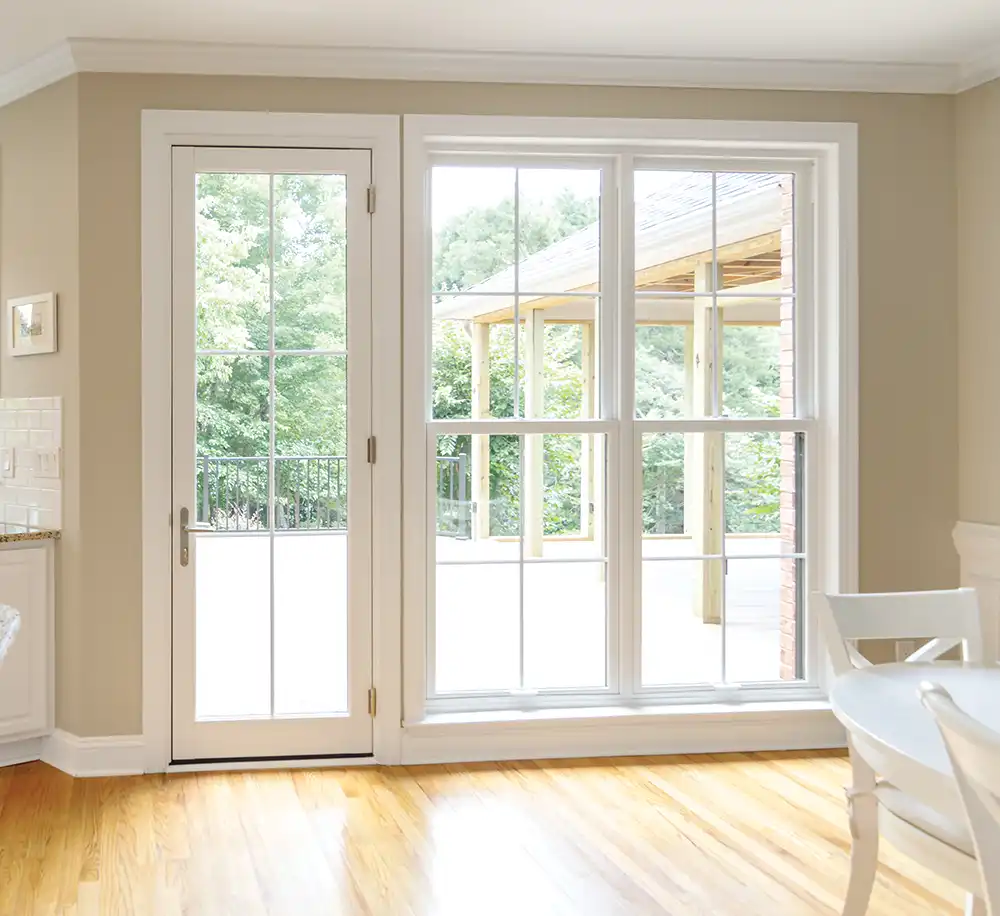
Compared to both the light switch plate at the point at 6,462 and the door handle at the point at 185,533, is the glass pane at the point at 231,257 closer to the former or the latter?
the door handle at the point at 185,533

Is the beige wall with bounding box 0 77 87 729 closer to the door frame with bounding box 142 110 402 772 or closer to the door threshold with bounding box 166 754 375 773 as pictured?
the door frame with bounding box 142 110 402 772

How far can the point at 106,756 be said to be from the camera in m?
3.95

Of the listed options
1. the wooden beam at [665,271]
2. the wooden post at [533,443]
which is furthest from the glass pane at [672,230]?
the wooden post at [533,443]

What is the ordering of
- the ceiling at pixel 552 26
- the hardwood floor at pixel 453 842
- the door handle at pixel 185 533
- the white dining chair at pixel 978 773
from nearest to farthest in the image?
the white dining chair at pixel 978 773
the hardwood floor at pixel 453 842
the ceiling at pixel 552 26
the door handle at pixel 185 533

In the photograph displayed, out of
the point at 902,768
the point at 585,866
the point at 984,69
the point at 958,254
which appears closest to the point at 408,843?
the point at 585,866

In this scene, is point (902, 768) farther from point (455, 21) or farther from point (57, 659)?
point (57, 659)

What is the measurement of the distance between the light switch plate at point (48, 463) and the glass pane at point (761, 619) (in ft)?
8.55

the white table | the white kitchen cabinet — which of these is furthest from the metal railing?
the white table

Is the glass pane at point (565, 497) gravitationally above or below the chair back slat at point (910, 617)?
above

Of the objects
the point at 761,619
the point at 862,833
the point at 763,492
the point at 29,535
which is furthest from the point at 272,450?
the point at 862,833

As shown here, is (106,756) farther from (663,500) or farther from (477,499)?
(663,500)

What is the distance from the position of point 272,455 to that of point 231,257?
75 cm

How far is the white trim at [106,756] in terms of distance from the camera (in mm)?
3939

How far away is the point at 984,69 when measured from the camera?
408cm
